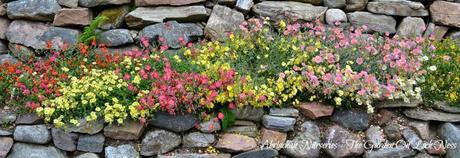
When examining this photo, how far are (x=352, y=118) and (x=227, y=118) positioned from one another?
111cm

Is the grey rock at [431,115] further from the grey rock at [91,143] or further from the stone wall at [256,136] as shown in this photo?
the grey rock at [91,143]

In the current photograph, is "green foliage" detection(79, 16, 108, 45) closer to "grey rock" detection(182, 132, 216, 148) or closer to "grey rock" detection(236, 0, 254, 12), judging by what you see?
"grey rock" detection(236, 0, 254, 12)

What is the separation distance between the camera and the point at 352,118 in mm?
4539

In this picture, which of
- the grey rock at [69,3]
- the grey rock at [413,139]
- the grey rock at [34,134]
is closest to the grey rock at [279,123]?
the grey rock at [413,139]

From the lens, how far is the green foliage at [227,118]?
14.2 ft

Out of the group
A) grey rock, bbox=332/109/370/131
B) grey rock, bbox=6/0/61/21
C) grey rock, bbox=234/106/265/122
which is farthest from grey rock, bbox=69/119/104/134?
grey rock, bbox=332/109/370/131

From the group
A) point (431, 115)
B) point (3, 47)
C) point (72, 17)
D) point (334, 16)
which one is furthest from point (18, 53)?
point (431, 115)

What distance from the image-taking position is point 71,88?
4473 mm

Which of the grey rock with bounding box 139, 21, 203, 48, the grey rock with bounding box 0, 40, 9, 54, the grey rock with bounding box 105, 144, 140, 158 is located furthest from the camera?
the grey rock with bounding box 0, 40, 9, 54

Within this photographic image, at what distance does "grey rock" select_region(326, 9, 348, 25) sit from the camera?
5656 mm

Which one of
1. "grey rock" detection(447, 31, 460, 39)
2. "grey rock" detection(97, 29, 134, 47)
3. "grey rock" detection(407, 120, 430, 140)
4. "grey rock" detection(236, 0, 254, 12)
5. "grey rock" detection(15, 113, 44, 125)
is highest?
"grey rock" detection(236, 0, 254, 12)

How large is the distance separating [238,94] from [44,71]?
1929mm

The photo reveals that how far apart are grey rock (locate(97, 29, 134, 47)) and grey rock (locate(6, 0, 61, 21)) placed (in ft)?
1.96

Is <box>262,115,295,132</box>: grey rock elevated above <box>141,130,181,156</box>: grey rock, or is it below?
above
